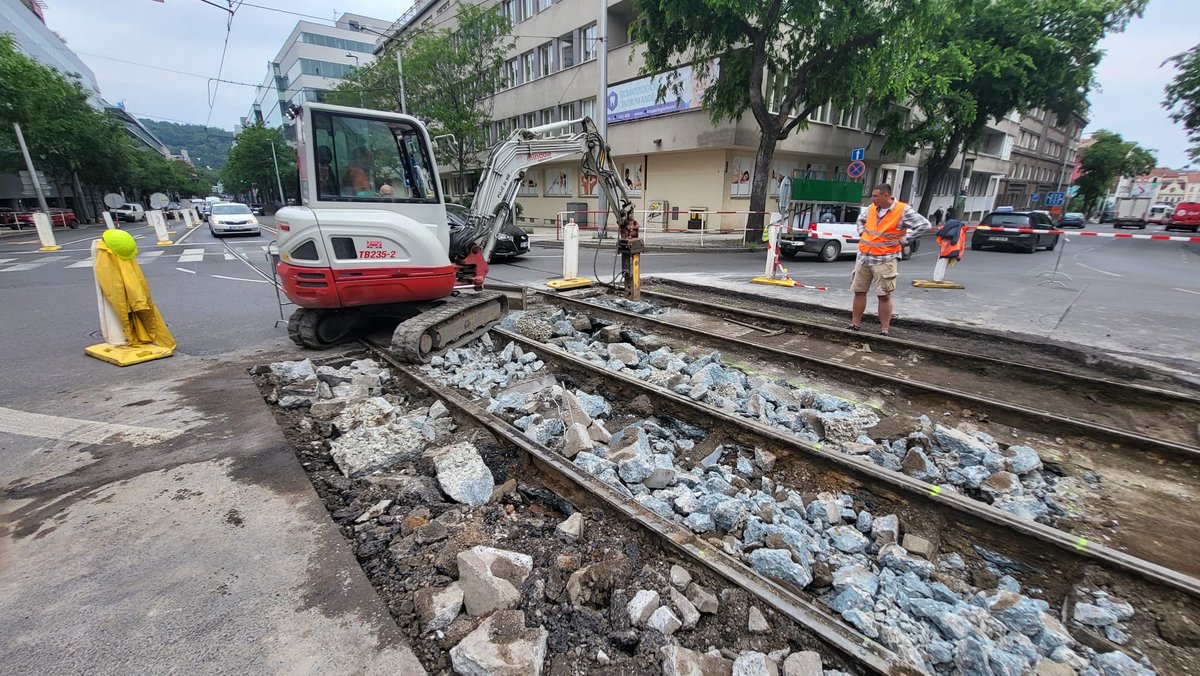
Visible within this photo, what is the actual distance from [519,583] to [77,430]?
171 inches

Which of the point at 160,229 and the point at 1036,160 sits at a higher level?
the point at 1036,160

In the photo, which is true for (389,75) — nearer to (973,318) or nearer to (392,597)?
(973,318)

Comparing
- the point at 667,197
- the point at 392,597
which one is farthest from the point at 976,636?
the point at 667,197

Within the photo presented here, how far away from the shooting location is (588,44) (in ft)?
88.6

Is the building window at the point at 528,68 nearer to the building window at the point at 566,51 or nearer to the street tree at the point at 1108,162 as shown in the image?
the building window at the point at 566,51

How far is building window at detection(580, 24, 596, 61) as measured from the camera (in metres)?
26.7

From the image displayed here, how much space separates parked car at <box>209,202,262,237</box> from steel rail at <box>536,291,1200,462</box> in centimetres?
2402

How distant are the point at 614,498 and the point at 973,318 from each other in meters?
7.96

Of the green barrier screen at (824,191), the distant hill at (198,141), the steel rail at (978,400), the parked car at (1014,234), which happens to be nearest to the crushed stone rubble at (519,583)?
the steel rail at (978,400)

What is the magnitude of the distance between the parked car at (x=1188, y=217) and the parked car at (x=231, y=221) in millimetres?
57871

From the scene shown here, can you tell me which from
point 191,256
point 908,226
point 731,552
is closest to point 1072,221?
point 908,226

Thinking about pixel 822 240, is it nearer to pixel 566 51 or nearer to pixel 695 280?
pixel 695 280

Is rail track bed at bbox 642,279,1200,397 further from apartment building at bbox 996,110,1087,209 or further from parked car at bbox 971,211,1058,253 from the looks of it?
apartment building at bbox 996,110,1087,209

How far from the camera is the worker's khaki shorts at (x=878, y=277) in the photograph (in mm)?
6809
